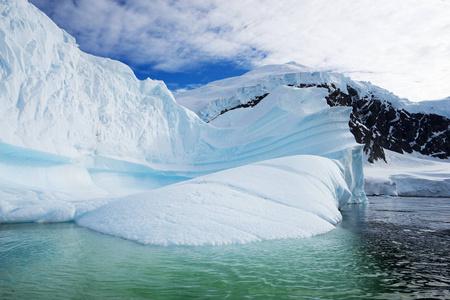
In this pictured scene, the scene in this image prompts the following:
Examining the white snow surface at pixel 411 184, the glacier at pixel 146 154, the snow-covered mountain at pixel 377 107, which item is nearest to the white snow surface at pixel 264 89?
the snow-covered mountain at pixel 377 107

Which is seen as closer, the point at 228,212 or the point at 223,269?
the point at 223,269

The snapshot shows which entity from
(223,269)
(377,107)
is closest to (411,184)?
(223,269)

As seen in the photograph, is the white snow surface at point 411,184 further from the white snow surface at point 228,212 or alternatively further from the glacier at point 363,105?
the white snow surface at point 228,212

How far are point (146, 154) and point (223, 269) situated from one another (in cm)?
1293

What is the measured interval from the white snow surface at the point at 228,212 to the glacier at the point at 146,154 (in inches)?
1.3

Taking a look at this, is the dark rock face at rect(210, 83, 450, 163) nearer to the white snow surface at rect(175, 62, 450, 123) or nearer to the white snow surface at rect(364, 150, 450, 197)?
the white snow surface at rect(175, 62, 450, 123)

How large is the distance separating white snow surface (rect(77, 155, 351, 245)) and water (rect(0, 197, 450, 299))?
0.40 meters

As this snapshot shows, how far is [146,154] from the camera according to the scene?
16.1m

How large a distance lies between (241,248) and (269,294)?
6.94 feet

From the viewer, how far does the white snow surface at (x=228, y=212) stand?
228 inches

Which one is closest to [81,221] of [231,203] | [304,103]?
[231,203]

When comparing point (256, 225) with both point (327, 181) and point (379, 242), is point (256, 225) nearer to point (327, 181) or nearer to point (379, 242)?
point (379, 242)

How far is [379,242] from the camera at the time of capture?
6051mm

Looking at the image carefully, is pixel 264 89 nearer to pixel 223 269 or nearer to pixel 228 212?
pixel 228 212
